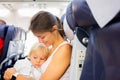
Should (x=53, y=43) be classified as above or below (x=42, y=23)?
below

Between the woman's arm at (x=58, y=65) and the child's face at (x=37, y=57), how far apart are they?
0.40 meters

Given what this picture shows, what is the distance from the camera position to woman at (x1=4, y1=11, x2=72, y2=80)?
132cm

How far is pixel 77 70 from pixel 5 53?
59.9 inches

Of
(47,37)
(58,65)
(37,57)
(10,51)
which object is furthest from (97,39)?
(10,51)

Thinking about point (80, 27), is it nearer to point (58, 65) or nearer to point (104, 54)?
point (104, 54)

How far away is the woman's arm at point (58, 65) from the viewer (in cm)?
131

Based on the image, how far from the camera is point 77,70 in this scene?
0.97 m

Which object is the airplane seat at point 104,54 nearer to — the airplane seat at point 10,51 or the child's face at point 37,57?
the child's face at point 37,57

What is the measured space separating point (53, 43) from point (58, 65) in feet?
0.86

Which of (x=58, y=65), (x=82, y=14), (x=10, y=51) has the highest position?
(x=82, y=14)

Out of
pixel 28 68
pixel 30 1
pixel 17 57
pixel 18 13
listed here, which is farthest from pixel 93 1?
pixel 18 13

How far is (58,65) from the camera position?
1327 mm

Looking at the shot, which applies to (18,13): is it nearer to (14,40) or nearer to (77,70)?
(14,40)

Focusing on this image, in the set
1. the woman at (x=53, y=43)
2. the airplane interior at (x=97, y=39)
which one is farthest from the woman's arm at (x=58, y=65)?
the airplane interior at (x=97, y=39)
